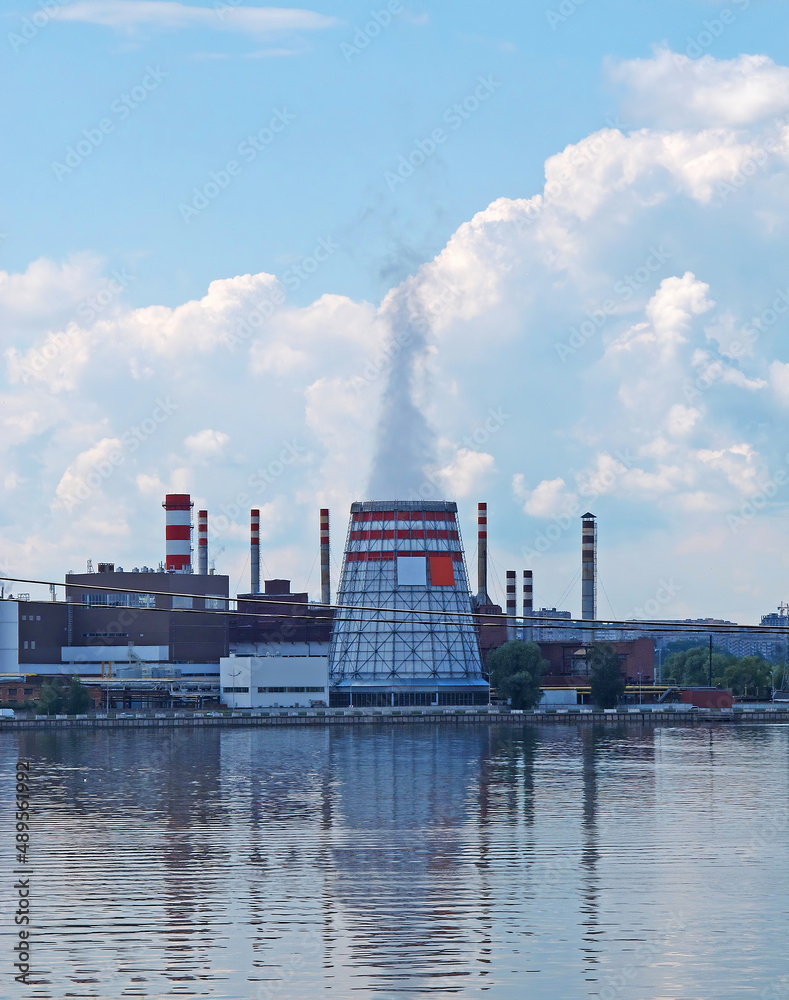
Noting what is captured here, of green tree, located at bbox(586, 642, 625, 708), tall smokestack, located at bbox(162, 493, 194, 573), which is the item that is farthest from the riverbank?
tall smokestack, located at bbox(162, 493, 194, 573)

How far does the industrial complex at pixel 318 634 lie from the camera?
94500mm

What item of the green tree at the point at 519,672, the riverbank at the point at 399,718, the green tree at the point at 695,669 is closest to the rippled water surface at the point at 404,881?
the riverbank at the point at 399,718

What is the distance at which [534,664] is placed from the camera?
319ft

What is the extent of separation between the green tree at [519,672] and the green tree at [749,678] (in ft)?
58.9

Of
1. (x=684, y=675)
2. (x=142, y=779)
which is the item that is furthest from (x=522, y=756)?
(x=684, y=675)

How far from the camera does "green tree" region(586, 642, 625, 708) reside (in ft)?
321

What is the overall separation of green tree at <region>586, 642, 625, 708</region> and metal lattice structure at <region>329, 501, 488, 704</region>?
7671 mm

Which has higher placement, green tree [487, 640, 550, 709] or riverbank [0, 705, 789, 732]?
green tree [487, 640, 550, 709]

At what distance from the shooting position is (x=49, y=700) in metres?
87.7

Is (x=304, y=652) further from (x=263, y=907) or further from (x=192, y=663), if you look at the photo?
(x=263, y=907)

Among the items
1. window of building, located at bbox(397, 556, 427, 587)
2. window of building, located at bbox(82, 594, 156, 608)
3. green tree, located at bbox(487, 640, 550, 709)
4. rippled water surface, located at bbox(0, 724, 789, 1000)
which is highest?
window of building, located at bbox(397, 556, 427, 587)

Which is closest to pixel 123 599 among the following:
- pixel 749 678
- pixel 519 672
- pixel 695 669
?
pixel 519 672

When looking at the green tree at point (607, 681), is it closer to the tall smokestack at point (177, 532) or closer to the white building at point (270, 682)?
the white building at point (270, 682)

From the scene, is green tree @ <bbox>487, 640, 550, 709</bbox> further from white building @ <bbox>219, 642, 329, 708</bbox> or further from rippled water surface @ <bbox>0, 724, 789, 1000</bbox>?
rippled water surface @ <bbox>0, 724, 789, 1000</bbox>
